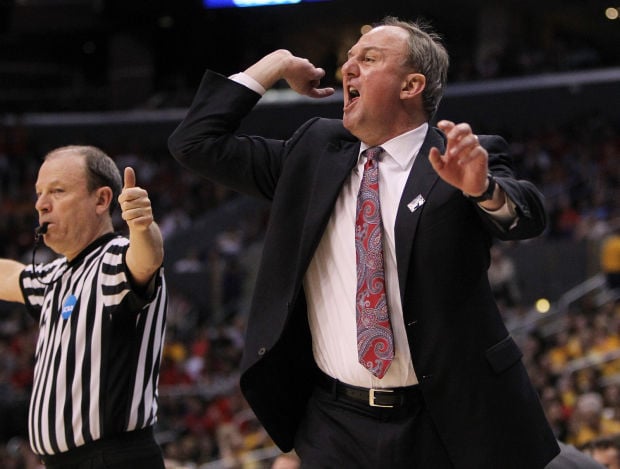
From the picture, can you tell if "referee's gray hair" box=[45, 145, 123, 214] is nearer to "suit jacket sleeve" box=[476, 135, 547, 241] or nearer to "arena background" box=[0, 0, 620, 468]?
"suit jacket sleeve" box=[476, 135, 547, 241]

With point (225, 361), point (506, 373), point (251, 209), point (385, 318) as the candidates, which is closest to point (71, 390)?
point (385, 318)

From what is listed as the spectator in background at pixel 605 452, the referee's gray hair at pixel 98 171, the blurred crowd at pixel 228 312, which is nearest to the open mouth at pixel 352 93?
the referee's gray hair at pixel 98 171

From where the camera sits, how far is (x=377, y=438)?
106 inches

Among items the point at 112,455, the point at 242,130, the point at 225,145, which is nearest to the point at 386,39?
the point at 225,145

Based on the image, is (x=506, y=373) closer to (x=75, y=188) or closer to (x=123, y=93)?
(x=75, y=188)

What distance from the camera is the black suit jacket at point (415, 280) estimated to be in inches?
103

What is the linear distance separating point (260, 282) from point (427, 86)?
713mm

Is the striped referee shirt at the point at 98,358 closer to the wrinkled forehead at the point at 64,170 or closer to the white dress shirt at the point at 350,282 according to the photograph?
the wrinkled forehead at the point at 64,170

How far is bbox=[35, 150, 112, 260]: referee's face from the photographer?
3385mm

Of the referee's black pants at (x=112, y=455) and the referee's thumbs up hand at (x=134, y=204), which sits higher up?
the referee's thumbs up hand at (x=134, y=204)

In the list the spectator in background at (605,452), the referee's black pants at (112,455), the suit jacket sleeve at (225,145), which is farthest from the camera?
the spectator in background at (605,452)

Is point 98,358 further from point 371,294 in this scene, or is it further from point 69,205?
point 371,294

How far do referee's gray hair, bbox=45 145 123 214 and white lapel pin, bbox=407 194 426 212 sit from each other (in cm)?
123

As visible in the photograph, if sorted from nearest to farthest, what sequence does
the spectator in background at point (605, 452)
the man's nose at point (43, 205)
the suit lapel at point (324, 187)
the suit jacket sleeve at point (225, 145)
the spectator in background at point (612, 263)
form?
the suit lapel at point (324, 187) → the suit jacket sleeve at point (225, 145) → the man's nose at point (43, 205) → the spectator in background at point (605, 452) → the spectator in background at point (612, 263)
